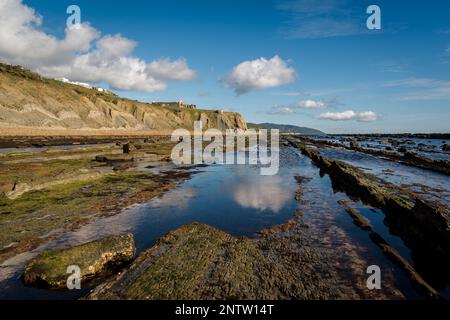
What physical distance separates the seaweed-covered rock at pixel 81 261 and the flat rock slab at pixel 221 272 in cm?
61

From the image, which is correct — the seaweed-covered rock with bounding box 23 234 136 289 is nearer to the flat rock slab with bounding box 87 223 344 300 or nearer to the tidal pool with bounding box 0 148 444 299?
the tidal pool with bounding box 0 148 444 299

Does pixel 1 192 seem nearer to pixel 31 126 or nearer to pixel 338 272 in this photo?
pixel 338 272

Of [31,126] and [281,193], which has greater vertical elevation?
[31,126]

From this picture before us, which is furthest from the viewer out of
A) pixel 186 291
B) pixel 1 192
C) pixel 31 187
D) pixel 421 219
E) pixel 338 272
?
pixel 31 187

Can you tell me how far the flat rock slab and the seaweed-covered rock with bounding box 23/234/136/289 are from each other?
61 cm

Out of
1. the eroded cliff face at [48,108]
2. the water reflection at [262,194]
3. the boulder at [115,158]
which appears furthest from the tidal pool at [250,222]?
the eroded cliff face at [48,108]

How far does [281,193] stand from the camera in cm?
1925

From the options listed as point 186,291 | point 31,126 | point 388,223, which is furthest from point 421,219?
point 31,126

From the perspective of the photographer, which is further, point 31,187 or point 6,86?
point 6,86

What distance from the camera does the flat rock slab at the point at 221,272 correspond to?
6902 mm

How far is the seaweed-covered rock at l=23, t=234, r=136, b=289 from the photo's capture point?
7250 mm

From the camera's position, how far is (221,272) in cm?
796
